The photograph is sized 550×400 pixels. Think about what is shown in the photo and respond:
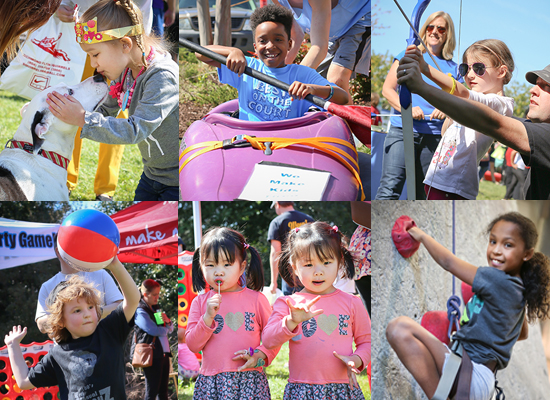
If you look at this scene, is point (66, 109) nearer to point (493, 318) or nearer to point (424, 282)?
point (424, 282)

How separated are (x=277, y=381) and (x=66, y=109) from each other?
Result: 2.30m

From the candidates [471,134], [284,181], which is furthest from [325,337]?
[471,134]

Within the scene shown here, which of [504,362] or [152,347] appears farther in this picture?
[152,347]

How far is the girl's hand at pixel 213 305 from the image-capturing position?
3.54 metres

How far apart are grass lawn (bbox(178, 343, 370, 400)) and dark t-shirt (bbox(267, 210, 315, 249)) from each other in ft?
2.76

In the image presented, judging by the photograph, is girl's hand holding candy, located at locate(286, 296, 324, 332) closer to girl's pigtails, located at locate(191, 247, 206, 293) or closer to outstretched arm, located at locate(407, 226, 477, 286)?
girl's pigtails, located at locate(191, 247, 206, 293)

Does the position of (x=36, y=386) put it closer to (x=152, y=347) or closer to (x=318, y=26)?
(x=152, y=347)

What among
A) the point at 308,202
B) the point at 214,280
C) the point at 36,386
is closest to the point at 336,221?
the point at 308,202

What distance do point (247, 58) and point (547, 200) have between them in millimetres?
2291

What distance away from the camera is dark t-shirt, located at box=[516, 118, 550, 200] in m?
3.53

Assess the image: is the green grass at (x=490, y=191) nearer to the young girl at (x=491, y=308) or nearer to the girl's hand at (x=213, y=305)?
the young girl at (x=491, y=308)

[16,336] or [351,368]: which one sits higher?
[16,336]

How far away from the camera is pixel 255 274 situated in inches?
150

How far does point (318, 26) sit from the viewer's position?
155 inches
